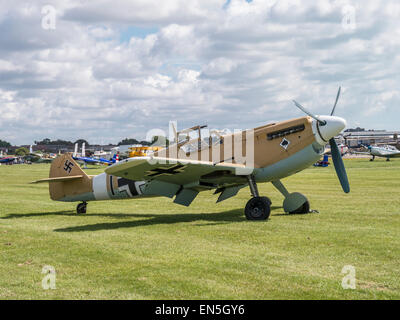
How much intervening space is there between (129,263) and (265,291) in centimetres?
213

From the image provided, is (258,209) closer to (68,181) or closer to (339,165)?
(339,165)

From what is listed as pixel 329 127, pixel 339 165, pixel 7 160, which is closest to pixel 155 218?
pixel 329 127

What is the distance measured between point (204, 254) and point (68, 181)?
7.65m

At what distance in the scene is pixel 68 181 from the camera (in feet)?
43.2

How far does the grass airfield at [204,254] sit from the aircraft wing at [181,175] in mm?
677

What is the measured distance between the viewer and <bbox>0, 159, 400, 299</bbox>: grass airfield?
493 centimetres

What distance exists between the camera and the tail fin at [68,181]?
511 inches

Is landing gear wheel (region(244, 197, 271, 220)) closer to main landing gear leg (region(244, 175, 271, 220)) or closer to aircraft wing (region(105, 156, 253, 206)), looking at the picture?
main landing gear leg (region(244, 175, 271, 220))

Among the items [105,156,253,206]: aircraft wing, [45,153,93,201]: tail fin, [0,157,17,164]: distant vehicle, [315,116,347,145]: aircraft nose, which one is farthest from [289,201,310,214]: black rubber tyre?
[0,157,17,164]: distant vehicle

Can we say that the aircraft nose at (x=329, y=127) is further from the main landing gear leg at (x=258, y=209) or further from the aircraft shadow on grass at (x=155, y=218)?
the aircraft shadow on grass at (x=155, y=218)

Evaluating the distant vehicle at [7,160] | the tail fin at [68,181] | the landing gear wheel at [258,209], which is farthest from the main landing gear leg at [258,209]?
the distant vehicle at [7,160]

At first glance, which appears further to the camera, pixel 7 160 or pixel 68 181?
pixel 7 160

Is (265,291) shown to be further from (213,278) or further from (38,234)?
(38,234)
